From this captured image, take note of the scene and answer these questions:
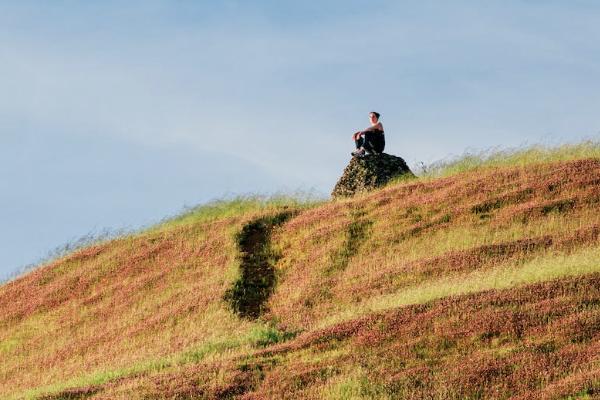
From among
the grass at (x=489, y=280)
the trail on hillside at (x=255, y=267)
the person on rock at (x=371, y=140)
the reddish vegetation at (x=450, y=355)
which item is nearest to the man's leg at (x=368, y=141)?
the person on rock at (x=371, y=140)

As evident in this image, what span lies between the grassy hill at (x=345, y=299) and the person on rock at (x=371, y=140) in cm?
254

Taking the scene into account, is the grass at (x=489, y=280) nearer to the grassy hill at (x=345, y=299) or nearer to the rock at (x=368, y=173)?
the grassy hill at (x=345, y=299)

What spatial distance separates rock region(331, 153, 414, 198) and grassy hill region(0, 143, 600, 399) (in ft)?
4.94

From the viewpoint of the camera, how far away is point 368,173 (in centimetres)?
4297

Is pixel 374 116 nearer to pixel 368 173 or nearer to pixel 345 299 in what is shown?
pixel 368 173

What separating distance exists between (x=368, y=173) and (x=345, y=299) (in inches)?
534

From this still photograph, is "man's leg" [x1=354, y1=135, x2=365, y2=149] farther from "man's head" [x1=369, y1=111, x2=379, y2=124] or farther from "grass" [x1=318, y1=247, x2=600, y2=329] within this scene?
"grass" [x1=318, y1=247, x2=600, y2=329]

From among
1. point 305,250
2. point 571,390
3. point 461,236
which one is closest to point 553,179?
point 461,236

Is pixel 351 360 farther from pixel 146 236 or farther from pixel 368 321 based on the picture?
pixel 146 236

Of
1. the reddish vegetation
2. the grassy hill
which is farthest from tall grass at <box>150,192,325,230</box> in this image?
the reddish vegetation

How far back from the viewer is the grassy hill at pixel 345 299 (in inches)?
816

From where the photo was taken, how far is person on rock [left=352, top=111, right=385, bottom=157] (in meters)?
43.3

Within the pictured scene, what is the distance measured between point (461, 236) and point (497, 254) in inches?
119

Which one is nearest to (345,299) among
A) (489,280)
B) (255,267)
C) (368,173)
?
(489,280)
